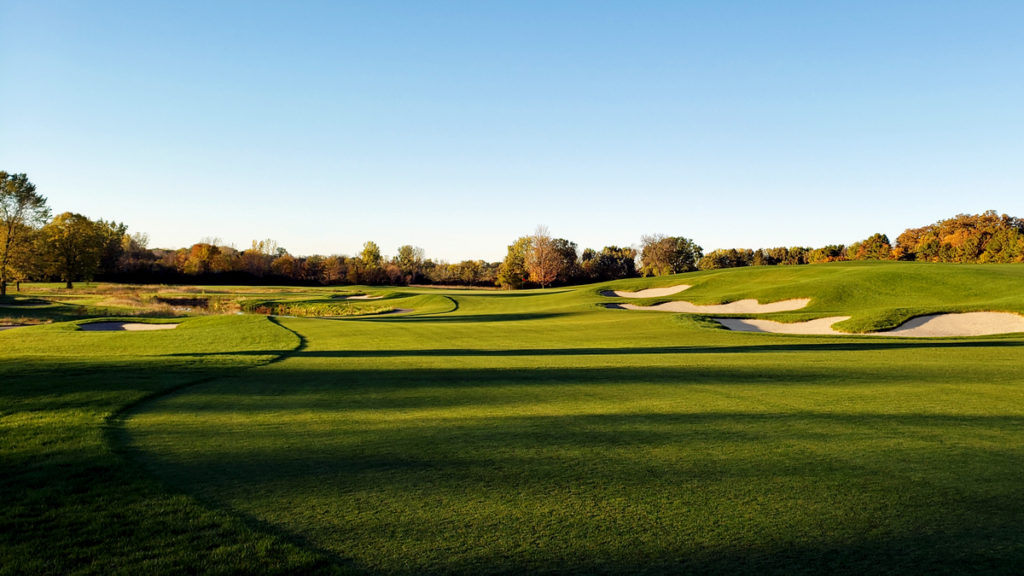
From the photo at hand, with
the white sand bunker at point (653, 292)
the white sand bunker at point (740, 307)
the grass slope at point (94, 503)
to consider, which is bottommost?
the white sand bunker at point (740, 307)

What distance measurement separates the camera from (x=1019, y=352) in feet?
46.9

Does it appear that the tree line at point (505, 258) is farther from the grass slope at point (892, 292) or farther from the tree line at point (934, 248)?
the grass slope at point (892, 292)

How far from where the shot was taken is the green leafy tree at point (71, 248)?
59438 mm

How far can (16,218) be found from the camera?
48469 millimetres

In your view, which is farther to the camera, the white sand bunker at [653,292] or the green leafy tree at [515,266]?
the green leafy tree at [515,266]

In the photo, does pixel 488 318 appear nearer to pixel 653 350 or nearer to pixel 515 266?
pixel 653 350

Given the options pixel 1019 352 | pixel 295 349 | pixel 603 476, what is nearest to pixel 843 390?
pixel 603 476

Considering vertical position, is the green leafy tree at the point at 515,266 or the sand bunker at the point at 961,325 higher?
the green leafy tree at the point at 515,266

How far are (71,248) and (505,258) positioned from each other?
65375 mm

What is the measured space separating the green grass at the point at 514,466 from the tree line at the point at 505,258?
6529 cm

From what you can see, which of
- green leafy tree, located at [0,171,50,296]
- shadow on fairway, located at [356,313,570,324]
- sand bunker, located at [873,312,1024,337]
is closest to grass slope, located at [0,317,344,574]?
shadow on fairway, located at [356,313,570,324]

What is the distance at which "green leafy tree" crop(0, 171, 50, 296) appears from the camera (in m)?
46.5

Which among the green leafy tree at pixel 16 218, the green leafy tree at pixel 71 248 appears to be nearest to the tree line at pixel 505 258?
the green leafy tree at pixel 71 248

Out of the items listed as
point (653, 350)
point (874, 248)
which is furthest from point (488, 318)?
point (874, 248)
